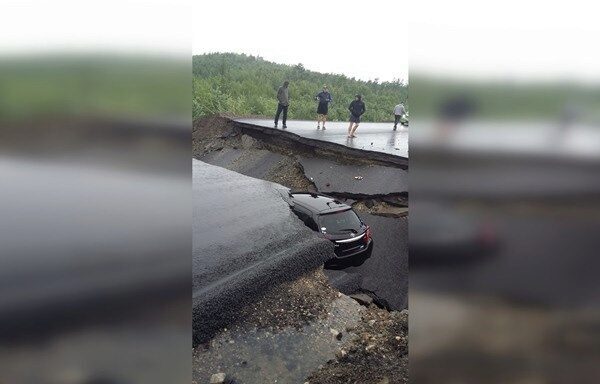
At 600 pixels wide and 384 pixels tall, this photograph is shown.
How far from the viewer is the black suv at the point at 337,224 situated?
341 inches

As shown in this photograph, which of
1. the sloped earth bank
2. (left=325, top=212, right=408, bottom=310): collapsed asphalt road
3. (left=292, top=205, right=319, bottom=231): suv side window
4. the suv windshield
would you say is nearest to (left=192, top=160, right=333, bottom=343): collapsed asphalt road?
the sloped earth bank

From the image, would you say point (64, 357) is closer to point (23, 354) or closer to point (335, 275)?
point (23, 354)

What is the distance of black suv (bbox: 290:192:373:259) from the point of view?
8.67m

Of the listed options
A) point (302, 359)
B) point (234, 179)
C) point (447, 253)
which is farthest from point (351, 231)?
point (447, 253)

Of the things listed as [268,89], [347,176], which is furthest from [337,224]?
[268,89]

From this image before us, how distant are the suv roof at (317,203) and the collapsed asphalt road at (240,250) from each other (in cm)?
39

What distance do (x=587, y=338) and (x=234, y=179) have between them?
9885mm

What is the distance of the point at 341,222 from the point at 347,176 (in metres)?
3.77

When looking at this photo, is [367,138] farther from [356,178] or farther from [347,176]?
[356,178]

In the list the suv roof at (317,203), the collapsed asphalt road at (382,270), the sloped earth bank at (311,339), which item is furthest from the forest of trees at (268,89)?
the sloped earth bank at (311,339)

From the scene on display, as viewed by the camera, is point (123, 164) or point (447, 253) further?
point (447, 253)

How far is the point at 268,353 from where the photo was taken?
178 inches

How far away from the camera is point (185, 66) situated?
149 centimetres

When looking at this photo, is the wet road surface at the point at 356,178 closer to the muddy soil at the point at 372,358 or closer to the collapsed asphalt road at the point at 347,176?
the collapsed asphalt road at the point at 347,176
